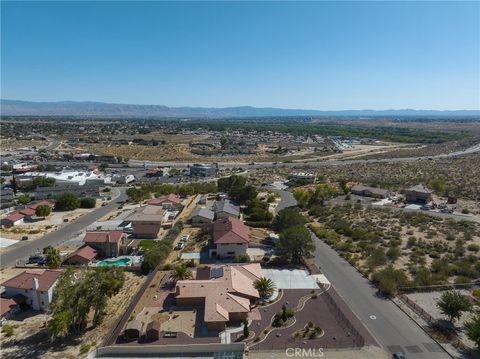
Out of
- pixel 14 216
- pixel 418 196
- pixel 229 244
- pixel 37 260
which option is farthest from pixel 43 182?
pixel 418 196

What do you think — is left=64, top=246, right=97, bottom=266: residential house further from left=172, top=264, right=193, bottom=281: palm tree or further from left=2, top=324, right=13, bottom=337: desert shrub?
left=2, top=324, right=13, bottom=337: desert shrub

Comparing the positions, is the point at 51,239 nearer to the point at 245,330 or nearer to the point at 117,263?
the point at 117,263

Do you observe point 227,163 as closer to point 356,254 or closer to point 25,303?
point 356,254

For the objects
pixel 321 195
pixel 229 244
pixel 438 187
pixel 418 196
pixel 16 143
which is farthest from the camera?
pixel 16 143

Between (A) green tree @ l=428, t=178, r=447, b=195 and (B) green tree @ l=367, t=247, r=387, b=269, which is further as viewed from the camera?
(A) green tree @ l=428, t=178, r=447, b=195

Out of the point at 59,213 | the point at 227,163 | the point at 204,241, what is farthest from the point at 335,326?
the point at 227,163

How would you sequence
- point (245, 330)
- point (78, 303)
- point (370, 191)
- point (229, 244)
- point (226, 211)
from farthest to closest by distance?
point (370, 191)
point (226, 211)
point (229, 244)
point (78, 303)
point (245, 330)

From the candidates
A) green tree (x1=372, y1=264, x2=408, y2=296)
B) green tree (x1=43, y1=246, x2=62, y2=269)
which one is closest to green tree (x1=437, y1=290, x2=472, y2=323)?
green tree (x1=372, y1=264, x2=408, y2=296)
